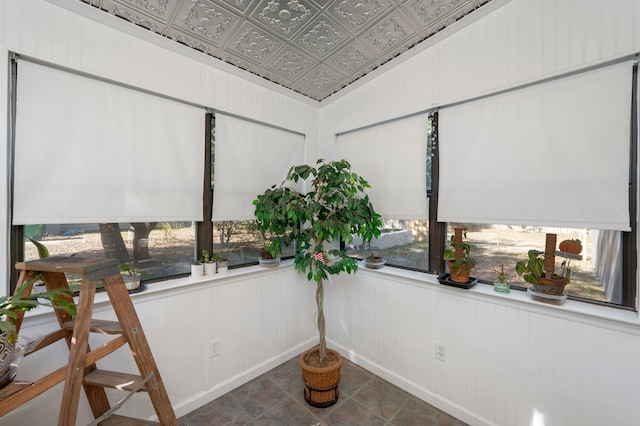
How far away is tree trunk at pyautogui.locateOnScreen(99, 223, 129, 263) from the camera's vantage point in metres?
1.64

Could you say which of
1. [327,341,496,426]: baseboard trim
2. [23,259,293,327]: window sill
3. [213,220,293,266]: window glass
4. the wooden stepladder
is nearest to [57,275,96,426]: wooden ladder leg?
the wooden stepladder

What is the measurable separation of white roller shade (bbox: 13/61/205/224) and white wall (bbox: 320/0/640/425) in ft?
5.69

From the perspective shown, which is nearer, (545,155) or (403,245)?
(545,155)

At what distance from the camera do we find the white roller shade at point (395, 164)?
203cm

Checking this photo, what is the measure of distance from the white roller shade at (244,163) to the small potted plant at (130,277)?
0.67 m

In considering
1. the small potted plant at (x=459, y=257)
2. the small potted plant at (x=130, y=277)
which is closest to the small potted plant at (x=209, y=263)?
the small potted plant at (x=130, y=277)

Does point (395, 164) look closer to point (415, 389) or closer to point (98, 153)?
point (415, 389)

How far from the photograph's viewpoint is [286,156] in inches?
101

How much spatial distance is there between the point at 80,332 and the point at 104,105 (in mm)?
1384

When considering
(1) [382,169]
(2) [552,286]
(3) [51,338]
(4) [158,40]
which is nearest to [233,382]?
(3) [51,338]

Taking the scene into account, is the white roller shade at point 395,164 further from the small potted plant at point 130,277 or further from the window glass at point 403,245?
the small potted plant at point 130,277

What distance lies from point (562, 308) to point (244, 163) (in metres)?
2.48

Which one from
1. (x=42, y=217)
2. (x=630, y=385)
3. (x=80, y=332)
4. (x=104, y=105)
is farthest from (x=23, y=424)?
(x=630, y=385)

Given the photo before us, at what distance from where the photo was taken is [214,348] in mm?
1942
